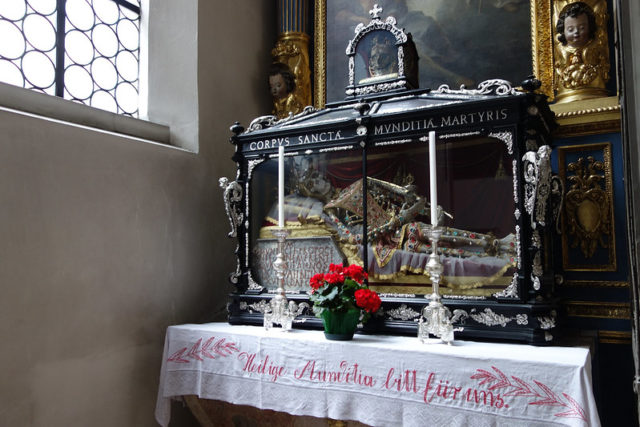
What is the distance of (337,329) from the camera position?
3.37 metres

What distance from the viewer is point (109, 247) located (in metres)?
3.91

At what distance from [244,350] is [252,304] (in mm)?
576

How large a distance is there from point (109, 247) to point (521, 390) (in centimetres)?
292

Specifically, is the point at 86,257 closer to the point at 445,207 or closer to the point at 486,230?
the point at 445,207

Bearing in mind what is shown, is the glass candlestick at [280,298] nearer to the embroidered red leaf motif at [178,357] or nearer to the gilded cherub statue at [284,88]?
the embroidered red leaf motif at [178,357]

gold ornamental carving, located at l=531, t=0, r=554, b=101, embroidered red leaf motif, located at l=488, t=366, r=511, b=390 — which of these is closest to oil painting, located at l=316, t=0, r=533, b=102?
gold ornamental carving, located at l=531, t=0, r=554, b=101

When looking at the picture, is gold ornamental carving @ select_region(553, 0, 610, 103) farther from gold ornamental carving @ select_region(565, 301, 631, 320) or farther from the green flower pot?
the green flower pot

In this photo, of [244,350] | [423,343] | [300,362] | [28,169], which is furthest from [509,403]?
[28,169]

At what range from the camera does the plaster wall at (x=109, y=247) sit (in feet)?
10.9

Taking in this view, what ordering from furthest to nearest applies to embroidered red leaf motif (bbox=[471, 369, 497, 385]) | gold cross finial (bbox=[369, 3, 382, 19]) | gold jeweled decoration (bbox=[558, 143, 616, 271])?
gold cross finial (bbox=[369, 3, 382, 19]), gold jeweled decoration (bbox=[558, 143, 616, 271]), embroidered red leaf motif (bbox=[471, 369, 497, 385])

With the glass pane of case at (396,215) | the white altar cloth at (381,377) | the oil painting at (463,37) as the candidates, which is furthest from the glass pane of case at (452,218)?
the oil painting at (463,37)

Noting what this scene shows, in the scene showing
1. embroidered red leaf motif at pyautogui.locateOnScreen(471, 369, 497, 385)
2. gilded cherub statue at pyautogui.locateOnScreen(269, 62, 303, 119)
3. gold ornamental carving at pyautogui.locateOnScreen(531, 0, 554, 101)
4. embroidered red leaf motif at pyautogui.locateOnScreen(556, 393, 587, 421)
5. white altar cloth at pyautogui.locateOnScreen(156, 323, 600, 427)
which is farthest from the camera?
gilded cherub statue at pyautogui.locateOnScreen(269, 62, 303, 119)

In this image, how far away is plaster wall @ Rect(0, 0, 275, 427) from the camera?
333cm

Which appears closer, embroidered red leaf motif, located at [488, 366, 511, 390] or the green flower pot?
embroidered red leaf motif, located at [488, 366, 511, 390]
